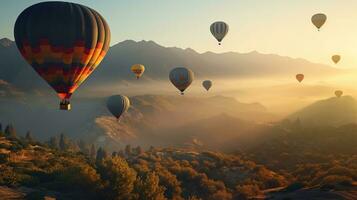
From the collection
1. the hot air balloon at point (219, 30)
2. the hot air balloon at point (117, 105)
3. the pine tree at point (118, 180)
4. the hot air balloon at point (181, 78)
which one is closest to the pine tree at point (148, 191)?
the pine tree at point (118, 180)

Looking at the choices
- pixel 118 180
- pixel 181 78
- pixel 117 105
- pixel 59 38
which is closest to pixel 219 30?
pixel 181 78

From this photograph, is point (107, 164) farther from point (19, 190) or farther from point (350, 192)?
point (350, 192)

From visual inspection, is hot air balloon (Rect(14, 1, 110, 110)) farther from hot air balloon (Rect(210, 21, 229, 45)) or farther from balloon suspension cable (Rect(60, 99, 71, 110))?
hot air balloon (Rect(210, 21, 229, 45))

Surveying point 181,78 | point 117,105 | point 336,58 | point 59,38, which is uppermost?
point 336,58

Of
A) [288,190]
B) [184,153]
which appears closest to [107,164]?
[288,190]

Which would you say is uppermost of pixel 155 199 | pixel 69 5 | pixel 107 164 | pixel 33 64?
pixel 69 5

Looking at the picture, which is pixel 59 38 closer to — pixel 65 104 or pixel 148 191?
pixel 65 104

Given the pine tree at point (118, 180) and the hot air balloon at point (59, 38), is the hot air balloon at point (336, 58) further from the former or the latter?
the pine tree at point (118, 180)
